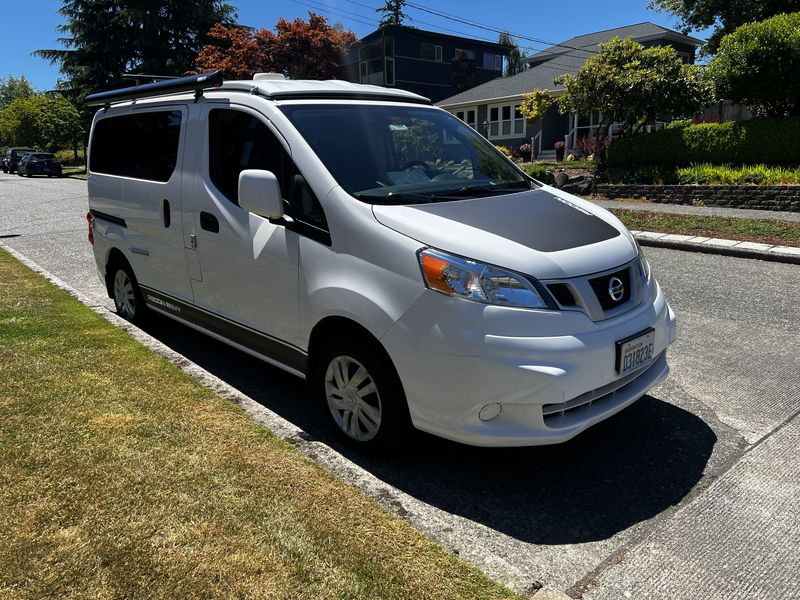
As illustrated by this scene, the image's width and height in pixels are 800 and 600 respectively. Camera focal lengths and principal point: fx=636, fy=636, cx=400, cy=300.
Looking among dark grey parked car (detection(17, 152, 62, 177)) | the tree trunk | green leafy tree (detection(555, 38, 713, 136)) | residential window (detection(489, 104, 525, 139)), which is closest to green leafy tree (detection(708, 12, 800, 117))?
green leafy tree (detection(555, 38, 713, 136))

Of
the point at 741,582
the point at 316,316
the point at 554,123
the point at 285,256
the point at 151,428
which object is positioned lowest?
the point at 741,582

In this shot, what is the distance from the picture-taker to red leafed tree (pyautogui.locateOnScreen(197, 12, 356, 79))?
33.3 meters

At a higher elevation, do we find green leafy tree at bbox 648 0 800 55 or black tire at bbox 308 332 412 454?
green leafy tree at bbox 648 0 800 55

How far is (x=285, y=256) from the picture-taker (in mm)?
3695

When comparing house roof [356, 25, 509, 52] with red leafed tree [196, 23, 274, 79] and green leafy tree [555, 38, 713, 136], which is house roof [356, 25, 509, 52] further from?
green leafy tree [555, 38, 713, 136]

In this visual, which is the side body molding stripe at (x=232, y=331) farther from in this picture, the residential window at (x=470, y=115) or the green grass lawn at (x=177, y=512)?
the residential window at (x=470, y=115)

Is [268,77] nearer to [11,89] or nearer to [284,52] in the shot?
[284,52]

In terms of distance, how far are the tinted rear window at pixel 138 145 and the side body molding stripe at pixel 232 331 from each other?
998mm

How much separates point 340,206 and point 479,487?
1.65 m

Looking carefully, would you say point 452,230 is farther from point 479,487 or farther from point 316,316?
point 479,487

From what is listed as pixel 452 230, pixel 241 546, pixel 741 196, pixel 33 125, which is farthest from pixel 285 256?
pixel 33 125

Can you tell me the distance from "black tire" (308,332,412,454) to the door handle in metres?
1.27

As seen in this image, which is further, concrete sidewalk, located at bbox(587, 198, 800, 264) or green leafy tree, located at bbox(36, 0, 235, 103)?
green leafy tree, located at bbox(36, 0, 235, 103)

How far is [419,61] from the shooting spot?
43.8 meters
